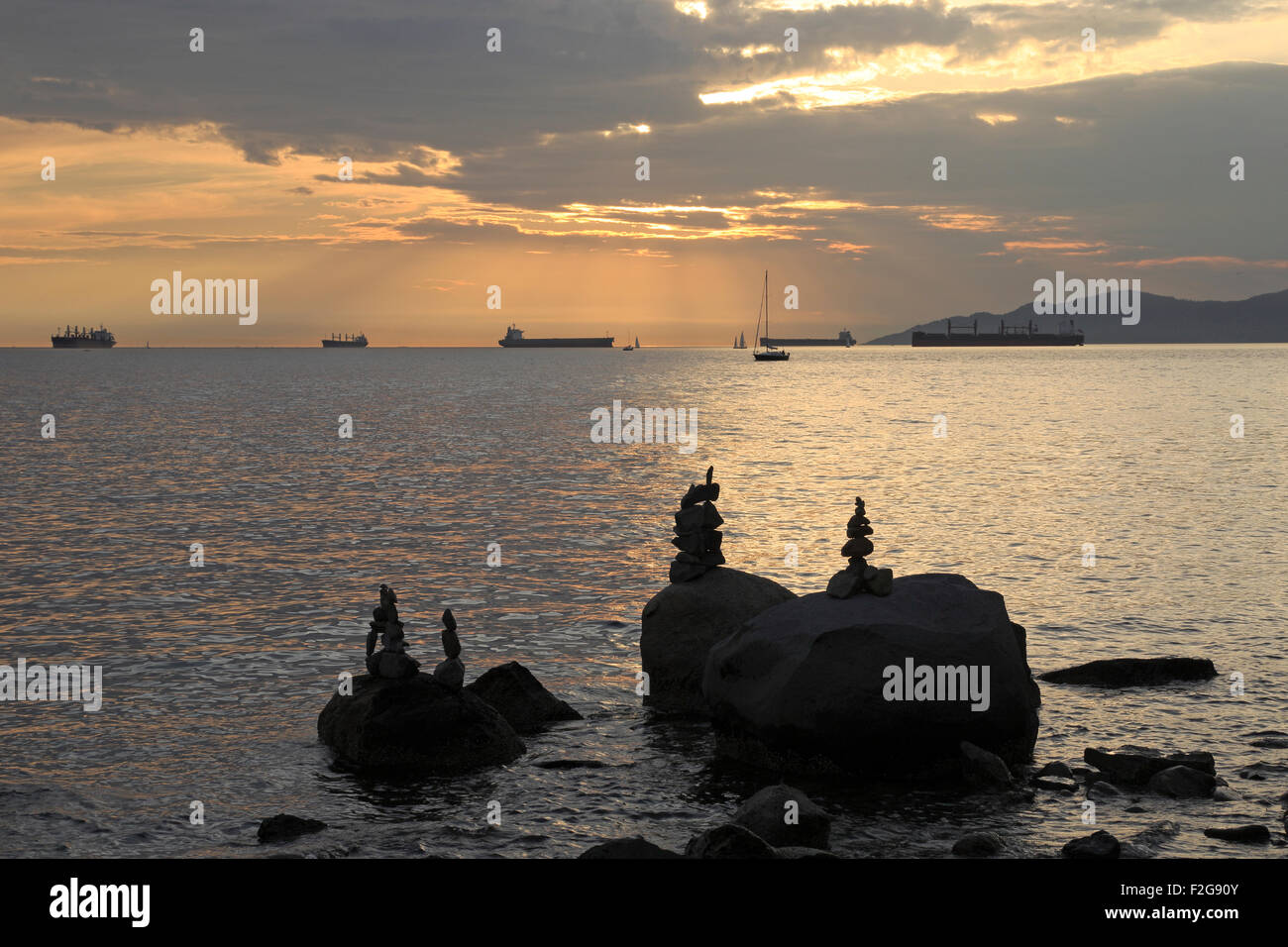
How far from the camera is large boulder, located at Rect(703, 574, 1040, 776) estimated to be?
54.3 ft

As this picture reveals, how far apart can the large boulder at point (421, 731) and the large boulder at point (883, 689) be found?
3.69 m

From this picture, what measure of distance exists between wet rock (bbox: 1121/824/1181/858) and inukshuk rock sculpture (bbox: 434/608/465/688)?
940 centimetres

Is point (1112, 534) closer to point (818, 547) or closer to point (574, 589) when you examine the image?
point (818, 547)

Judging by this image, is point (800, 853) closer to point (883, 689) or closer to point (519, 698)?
point (883, 689)

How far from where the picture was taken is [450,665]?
17.6m

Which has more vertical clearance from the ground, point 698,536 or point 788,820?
point 698,536

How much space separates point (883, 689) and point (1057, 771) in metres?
2.80

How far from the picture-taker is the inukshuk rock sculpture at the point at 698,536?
70.5 ft

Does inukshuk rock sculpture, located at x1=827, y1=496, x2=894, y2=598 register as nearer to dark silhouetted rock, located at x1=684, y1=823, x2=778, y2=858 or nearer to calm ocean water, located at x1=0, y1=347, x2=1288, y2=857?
calm ocean water, located at x1=0, y1=347, x2=1288, y2=857

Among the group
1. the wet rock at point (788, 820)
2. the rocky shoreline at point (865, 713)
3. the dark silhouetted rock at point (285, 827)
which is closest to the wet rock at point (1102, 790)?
the rocky shoreline at point (865, 713)

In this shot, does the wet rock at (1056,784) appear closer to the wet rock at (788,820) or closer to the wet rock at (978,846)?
the wet rock at (978,846)

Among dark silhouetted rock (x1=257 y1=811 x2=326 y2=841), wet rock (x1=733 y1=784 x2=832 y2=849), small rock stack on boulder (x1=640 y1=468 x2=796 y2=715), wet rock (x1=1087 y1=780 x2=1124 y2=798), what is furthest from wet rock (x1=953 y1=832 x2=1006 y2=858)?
dark silhouetted rock (x1=257 y1=811 x2=326 y2=841)

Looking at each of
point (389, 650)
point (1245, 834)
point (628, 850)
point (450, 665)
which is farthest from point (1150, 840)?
point (389, 650)
